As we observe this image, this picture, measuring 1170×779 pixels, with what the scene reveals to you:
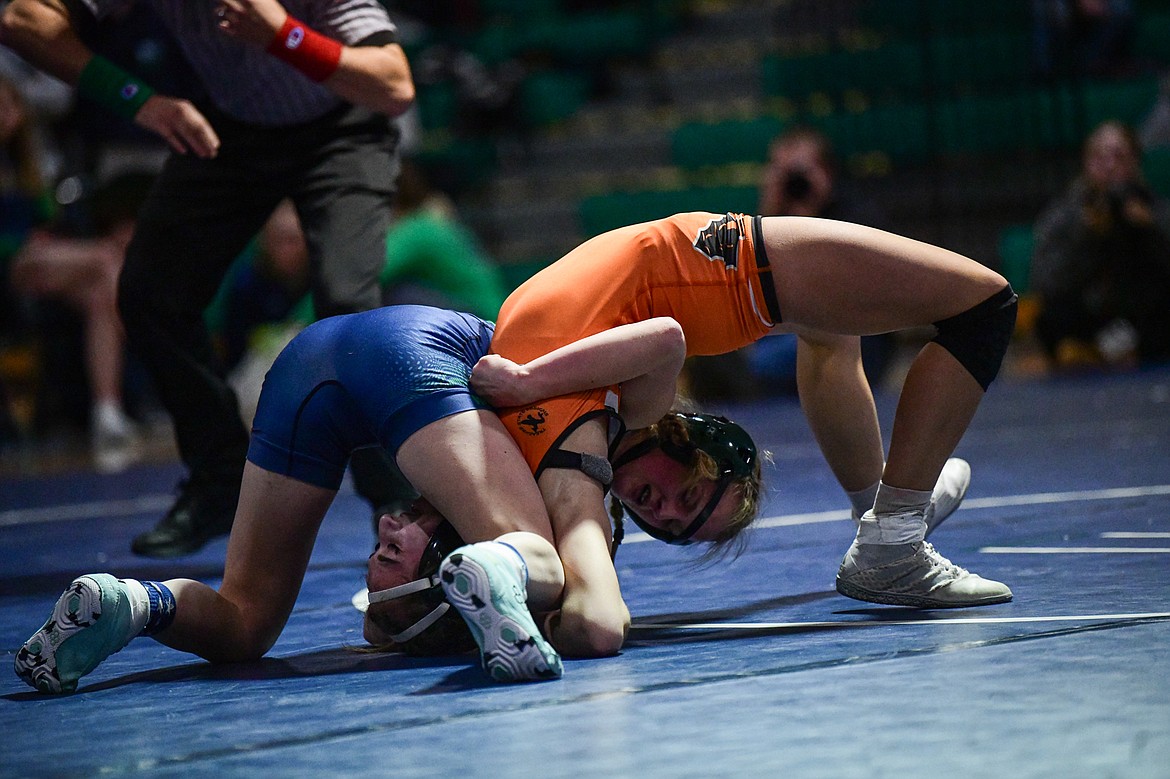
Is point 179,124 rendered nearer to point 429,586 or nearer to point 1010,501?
point 429,586

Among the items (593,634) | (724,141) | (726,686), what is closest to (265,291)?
(724,141)

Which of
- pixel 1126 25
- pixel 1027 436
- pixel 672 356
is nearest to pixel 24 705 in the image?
pixel 672 356

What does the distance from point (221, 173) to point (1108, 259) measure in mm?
5229

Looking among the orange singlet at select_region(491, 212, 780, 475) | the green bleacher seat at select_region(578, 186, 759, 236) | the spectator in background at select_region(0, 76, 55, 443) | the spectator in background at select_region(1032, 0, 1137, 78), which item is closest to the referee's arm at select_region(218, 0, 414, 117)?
the orange singlet at select_region(491, 212, 780, 475)

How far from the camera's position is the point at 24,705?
2.36m

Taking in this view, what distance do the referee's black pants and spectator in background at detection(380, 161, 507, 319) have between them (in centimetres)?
204

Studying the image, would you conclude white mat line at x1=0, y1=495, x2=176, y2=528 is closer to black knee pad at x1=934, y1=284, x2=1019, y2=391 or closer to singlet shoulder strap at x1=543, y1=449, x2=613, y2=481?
singlet shoulder strap at x1=543, y1=449, x2=613, y2=481

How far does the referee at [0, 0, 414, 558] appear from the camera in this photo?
3566mm

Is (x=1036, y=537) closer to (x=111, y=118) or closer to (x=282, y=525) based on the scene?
(x=282, y=525)

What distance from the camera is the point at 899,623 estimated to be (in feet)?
8.66

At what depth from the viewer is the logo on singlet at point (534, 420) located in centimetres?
261

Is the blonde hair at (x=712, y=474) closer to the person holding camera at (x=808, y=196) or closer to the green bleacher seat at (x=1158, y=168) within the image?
the person holding camera at (x=808, y=196)

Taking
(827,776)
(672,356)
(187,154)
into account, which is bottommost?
(827,776)

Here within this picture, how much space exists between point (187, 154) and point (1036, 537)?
211 centimetres
